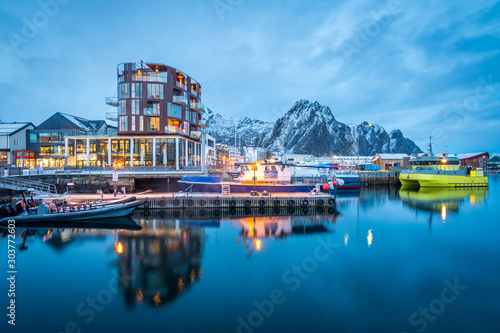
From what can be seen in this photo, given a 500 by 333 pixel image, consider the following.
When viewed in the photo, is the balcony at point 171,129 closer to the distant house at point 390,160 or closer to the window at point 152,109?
the window at point 152,109

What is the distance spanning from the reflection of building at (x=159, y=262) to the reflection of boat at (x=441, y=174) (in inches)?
2007

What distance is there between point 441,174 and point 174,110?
54298mm

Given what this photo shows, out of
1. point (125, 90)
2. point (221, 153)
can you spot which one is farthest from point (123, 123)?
point (221, 153)

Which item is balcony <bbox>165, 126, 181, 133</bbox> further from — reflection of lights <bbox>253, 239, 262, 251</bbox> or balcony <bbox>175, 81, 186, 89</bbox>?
reflection of lights <bbox>253, 239, 262, 251</bbox>

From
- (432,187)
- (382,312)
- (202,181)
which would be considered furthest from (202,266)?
(432,187)

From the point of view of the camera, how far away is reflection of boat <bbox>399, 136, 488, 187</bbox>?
53781mm

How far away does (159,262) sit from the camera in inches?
548

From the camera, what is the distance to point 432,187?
54.5m

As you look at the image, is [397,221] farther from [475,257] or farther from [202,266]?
[202,266]

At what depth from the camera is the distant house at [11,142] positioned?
56.8 meters

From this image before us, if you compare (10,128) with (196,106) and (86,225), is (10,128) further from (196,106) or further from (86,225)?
(86,225)

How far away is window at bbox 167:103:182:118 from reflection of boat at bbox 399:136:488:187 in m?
48.3

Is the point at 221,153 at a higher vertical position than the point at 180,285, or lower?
higher

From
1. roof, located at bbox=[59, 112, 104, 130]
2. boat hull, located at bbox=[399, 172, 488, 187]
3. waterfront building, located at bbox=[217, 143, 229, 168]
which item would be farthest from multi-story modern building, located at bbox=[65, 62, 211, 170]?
waterfront building, located at bbox=[217, 143, 229, 168]
